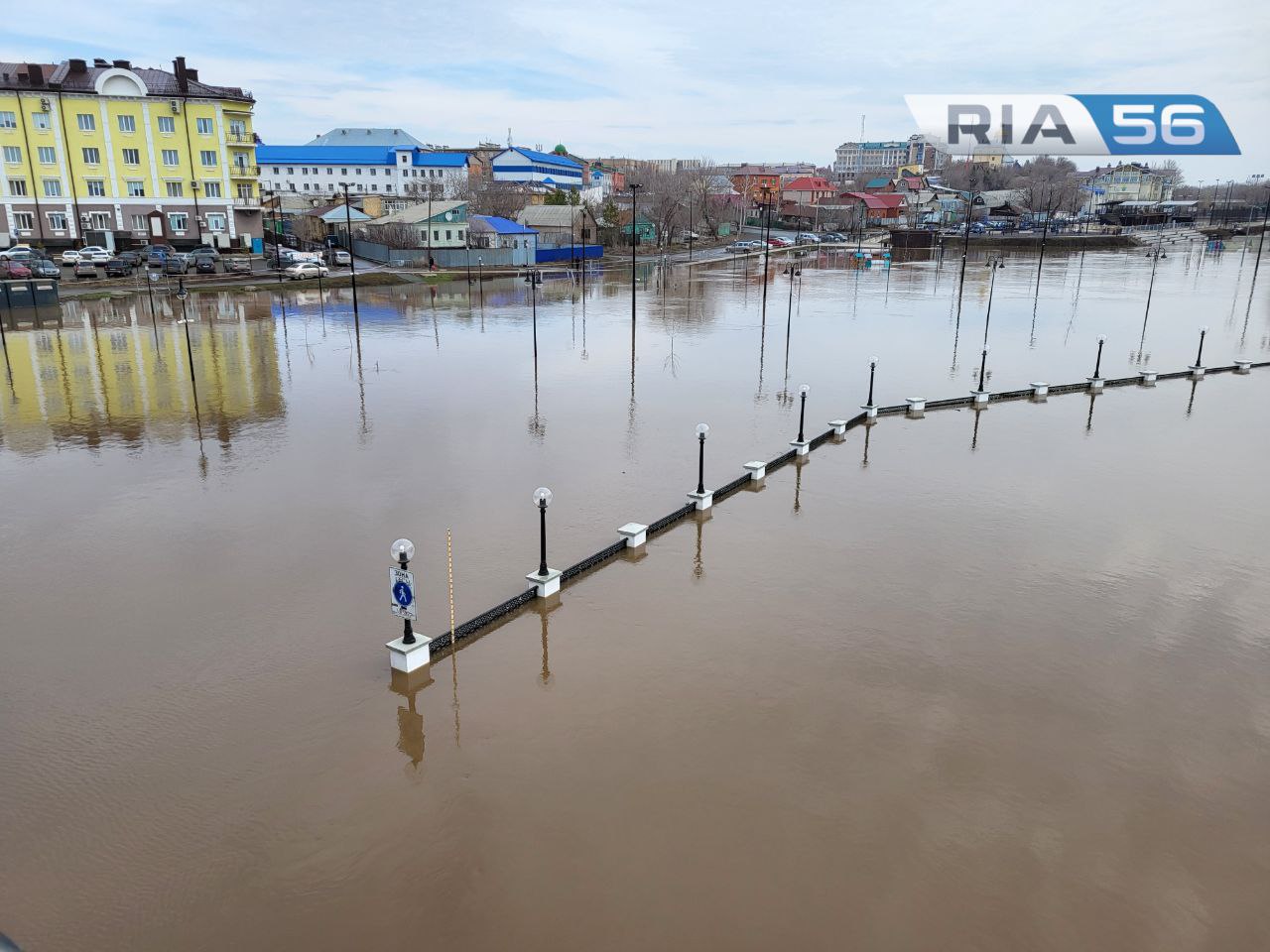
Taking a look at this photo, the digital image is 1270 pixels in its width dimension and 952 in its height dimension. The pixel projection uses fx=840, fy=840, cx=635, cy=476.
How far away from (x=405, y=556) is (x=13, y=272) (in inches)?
1683

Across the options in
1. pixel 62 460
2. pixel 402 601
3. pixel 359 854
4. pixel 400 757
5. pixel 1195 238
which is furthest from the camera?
pixel 1195 238

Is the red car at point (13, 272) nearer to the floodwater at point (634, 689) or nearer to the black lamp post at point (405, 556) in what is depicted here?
the floodwater at point (634, 689)

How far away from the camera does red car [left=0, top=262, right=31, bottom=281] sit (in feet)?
128

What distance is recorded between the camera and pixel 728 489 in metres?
14.1

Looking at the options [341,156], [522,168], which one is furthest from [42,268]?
[522,168]

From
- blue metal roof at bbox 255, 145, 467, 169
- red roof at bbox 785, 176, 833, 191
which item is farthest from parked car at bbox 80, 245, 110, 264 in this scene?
red roof at bbox 785, 176, 833, 191

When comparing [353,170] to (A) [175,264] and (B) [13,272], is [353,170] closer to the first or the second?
(A) [175,264]

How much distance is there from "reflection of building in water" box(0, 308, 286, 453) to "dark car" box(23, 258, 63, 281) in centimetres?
1241

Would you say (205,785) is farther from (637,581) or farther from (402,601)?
(637,581)

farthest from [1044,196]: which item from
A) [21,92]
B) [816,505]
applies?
[816,505]

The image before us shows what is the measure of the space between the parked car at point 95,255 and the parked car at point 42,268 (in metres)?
3.22

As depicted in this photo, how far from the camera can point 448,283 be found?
50688 mm

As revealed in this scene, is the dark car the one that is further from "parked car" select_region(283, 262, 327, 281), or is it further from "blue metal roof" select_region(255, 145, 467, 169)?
"blue metal roof" select_region(255, 145, 467, 169)

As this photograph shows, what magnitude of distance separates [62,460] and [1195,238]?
386 feet
